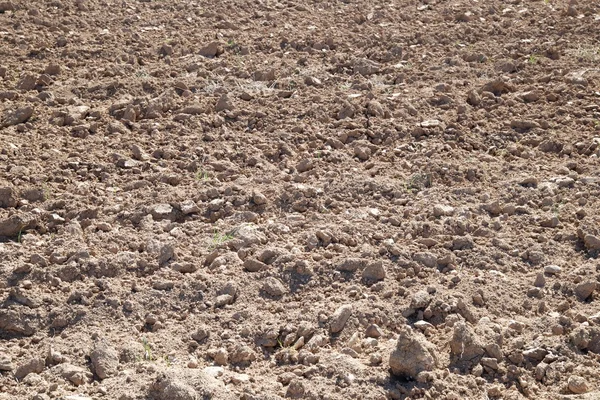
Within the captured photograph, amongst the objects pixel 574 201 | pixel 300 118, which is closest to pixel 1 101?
pixel 300 118

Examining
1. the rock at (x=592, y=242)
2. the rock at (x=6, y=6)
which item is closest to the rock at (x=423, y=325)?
the rock at (x=592, y=242)

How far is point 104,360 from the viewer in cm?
374

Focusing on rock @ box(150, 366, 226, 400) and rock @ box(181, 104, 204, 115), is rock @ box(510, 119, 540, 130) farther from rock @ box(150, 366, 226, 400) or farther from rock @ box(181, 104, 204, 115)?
rock @ box(150, 366, 226, 400)

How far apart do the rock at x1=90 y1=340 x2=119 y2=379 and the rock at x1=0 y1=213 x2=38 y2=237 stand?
109 cm

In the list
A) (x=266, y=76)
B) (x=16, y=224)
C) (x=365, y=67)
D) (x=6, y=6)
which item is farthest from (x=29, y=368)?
(x=6, y=6)

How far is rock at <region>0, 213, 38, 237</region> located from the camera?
459cm

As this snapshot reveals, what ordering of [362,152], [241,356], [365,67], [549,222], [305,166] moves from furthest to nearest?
[365,67], [362,152], [305,166], [549,222], [241,356]

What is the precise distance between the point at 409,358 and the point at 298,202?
4.87 ft

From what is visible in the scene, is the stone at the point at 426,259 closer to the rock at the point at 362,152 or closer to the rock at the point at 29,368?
the rock at the point at 362,152

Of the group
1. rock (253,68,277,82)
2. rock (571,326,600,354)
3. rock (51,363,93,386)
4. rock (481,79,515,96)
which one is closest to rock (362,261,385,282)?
rock (571,326,600,354)

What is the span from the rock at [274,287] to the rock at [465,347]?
88 cm

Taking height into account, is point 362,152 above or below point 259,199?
above

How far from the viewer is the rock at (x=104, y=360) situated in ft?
12.1

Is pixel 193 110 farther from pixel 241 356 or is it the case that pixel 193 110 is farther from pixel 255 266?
pixel 241 356
